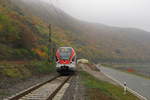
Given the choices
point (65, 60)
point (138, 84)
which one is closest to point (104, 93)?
→ point (65, 60)

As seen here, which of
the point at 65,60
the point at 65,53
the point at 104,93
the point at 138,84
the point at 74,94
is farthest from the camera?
the point at 138,84

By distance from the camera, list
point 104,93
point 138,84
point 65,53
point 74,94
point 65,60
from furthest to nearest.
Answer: point 138,84 < point 65,53 < point 65,60 < point 104,93 < point 74,94

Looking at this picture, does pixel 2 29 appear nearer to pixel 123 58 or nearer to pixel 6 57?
pixel 6 57

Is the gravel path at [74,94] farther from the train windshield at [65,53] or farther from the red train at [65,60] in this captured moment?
the train windshield at [65,53]

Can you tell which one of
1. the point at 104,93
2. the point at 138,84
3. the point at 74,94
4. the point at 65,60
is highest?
the point at 65,60

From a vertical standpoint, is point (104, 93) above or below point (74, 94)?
below

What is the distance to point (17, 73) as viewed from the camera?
85.7 ft

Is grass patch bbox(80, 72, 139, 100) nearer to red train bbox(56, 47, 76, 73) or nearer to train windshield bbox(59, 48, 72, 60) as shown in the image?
red train bbox(56, 47, 76, 73)

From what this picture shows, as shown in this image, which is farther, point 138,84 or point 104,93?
point 138,84

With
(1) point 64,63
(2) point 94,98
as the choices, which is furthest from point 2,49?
(2) point 94,98

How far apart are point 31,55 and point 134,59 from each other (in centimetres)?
14782

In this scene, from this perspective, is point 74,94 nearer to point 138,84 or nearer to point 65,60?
point 65,60

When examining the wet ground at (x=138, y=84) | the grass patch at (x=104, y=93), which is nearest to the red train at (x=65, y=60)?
the grass patch at (x=104, y=93)

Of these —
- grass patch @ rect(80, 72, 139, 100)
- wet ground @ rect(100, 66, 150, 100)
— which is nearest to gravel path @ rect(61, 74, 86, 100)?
grass patch @ rect(80, 72, 139, 100)
